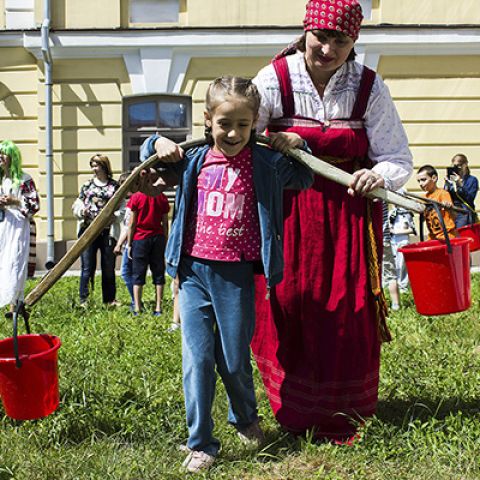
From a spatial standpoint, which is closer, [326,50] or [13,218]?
[326,50]

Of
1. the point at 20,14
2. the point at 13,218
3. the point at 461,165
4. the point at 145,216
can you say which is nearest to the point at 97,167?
the point at 145,216

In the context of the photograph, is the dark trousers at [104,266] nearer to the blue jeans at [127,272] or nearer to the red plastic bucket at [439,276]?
the blue jeans at [127,272]

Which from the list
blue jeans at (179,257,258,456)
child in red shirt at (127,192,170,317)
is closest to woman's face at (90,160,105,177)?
child in red shirt at (127,192,170,317)

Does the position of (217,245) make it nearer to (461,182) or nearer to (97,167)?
(97,167)

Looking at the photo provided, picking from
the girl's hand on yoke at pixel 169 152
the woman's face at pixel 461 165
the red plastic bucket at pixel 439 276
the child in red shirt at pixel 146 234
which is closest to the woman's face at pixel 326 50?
the girl's hand on yoke at pixel 169 152

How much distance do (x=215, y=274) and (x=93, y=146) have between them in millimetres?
9907

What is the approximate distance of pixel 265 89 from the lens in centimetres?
346

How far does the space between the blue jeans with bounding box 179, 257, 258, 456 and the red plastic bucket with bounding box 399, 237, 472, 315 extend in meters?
0.74

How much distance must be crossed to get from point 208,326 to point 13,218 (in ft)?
15.8

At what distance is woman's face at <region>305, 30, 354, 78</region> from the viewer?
10.7 ft

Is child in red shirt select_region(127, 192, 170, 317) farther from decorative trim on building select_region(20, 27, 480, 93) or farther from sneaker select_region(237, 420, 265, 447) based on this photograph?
decorative trim on building select_region(20, 27, 480, 93)

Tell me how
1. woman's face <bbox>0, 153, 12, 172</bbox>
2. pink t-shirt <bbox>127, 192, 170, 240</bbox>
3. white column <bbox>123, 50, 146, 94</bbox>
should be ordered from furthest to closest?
white column <bbox>123, 50, 146, 94</bbox> < pink t-shirt <bbox>127, 192, 170, 240</bbox> < woman's face <bbox>0, 153, 12, 172</bbox>

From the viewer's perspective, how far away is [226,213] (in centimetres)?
313

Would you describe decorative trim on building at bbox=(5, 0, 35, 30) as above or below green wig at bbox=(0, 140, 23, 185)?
above
